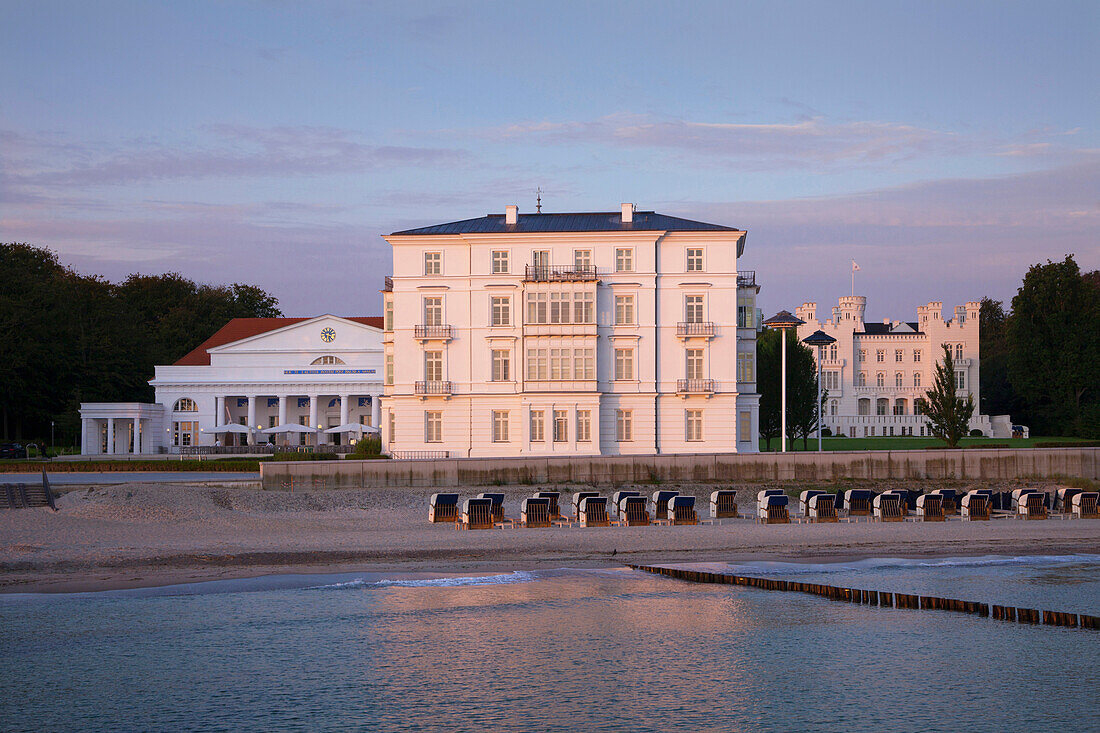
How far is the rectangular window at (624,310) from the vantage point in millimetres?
57312

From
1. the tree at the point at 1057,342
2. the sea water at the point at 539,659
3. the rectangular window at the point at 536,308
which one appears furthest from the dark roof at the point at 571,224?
the tree at the point at 1057,342

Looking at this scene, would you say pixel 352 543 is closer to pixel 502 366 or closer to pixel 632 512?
pixel 632 512

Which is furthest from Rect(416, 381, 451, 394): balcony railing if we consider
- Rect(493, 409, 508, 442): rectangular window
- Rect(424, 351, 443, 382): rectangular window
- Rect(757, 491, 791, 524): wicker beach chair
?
Rect(757, 491, 791, 524): wicker beach chair

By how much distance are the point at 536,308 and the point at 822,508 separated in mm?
28435

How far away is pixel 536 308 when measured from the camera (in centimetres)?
5662

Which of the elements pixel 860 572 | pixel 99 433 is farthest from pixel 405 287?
pixel 860 572

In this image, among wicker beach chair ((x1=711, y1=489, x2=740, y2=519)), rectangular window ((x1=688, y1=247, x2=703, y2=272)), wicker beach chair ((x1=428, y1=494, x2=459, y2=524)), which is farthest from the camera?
rectangular window ((x1=688, y1=247, x2=703, y2=272))

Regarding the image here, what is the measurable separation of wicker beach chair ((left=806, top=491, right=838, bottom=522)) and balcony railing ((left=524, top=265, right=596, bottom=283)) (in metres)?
27.8

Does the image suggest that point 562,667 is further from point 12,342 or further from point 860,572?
point 12,342

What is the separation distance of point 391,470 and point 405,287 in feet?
61.5

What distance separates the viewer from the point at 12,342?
81.3 m

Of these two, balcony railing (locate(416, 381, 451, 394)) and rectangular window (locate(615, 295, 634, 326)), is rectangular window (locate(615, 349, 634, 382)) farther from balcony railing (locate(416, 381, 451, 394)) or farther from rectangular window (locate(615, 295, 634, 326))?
balcony railing (locate(416, 381, 451, 394))

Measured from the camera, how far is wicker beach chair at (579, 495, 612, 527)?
29391 mm

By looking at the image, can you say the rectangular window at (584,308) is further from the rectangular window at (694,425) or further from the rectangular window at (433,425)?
the rectangular window at (433,425)
